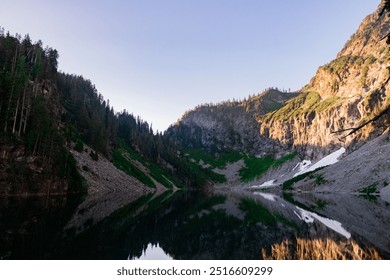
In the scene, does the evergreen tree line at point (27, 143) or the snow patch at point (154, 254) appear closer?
the snow patch at point (154, 254)

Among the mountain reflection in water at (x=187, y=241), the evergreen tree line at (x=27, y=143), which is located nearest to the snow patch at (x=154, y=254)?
the mountain reflection in water at (x=187, y=241)

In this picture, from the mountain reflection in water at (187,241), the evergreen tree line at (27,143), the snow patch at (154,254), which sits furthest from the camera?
the evergreen tree line at (27,143)

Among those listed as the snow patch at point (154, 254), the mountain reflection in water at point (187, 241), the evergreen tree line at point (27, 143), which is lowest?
the snow patch at point (154, 254)

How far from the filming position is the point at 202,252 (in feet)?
59.6

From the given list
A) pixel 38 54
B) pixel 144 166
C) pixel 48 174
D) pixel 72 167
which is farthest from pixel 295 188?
pixel 38 54

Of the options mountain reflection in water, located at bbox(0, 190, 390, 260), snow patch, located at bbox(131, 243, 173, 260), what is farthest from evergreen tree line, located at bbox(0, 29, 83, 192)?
snow patch, located at bbox(131, 243, 173, 260)

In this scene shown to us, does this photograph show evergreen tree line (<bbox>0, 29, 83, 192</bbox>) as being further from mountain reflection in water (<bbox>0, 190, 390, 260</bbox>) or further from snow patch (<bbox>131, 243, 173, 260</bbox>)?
snow patch (<bbox>131, 243, 173, 260</bbox>)

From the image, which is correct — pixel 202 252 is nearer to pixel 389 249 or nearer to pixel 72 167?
pixel 389 249

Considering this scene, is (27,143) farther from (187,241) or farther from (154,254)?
(154,254)

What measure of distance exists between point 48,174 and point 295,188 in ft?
345

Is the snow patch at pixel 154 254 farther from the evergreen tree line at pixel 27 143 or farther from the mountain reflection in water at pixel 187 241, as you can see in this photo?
the evergreen tree line at pixel 27 143

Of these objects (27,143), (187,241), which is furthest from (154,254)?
(27,143)
